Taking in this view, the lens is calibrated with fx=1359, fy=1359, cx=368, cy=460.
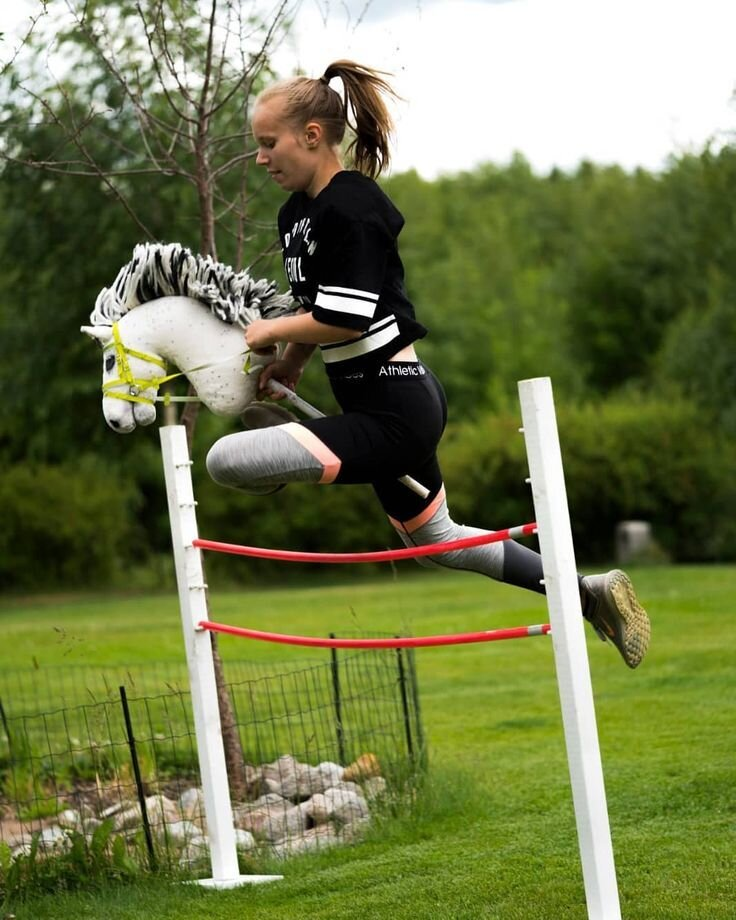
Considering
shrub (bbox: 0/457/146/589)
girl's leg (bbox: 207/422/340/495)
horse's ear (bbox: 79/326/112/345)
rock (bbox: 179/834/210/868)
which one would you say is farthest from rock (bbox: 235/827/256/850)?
shrub (bbox: 0/457/146/589)

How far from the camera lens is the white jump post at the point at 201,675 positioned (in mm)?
4312

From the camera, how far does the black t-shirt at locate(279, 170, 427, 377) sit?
3.28 m

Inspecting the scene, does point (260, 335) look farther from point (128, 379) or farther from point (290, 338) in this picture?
point (128, 379)

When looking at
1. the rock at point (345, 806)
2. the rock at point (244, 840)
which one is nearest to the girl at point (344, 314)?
the rock at point (244, 840)

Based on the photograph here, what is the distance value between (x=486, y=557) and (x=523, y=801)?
198cm

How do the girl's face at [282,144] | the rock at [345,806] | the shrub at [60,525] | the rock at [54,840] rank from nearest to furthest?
Result: the girl's face at [282,144]
the rock at [54,840]
the rock at [345,806]
the shrub at [60,525]

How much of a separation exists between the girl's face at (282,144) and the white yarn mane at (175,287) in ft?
1.19

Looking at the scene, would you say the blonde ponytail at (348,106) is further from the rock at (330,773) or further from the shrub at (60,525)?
the shrub at (60,525)

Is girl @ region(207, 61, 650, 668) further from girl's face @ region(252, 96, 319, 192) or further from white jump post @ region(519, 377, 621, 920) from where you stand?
A: white jump post @ region(519, 377, 621, 920)

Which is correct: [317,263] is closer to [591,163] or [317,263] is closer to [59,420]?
[59,420]

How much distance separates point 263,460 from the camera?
3.39 meters

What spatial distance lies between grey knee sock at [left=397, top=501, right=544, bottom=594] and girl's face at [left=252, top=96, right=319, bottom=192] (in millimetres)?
985

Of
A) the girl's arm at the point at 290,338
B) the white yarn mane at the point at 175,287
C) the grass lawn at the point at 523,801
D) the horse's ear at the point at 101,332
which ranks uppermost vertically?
the white yarn mane at the point at 175,287

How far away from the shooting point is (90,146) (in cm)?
1406
